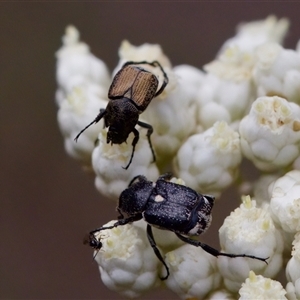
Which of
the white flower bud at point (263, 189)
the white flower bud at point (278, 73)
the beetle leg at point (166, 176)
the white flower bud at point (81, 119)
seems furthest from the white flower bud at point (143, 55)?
the white flower bud at point (263, 189)

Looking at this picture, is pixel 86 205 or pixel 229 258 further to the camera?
pixel 86 205

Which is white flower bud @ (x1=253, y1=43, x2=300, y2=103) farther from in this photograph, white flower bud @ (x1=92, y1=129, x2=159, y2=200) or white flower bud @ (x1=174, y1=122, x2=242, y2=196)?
white flower bud @ (x1=92, y1=129, x2=159, y2=200)

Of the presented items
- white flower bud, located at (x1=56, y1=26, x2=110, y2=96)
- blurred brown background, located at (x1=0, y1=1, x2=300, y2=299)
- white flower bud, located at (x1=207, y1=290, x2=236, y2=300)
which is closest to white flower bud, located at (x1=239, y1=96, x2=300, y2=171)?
white flower bud, located at (x1=207, y1=290, x2=236, y2=300)

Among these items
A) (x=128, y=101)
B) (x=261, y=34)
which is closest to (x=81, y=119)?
(x=128, y=101)

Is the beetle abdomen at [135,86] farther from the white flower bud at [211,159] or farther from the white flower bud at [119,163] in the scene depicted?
the white flower bud at [211,159]

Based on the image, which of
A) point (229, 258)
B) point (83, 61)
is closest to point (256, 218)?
point (229, 258)

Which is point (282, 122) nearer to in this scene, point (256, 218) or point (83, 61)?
point (256, 218)
